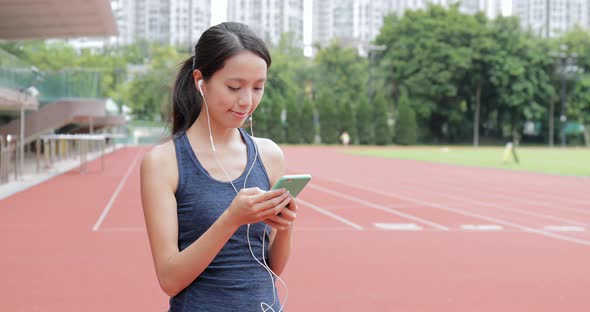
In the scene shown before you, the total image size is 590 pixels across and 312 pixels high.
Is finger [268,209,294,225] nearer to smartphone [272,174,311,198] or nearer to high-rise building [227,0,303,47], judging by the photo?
smartphone [272,174,311,198]

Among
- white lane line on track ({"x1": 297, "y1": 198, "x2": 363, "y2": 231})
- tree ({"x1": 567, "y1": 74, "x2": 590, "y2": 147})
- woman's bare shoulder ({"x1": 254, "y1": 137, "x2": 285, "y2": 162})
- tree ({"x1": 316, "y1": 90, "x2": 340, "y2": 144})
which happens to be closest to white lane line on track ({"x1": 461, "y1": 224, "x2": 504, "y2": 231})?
white lane line on track ({"x1": 297, "y1": 198, "x2": 363, "y2": 231})

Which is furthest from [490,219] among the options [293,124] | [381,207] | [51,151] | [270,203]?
[293,124]

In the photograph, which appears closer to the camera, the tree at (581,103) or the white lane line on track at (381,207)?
the white lane line on track at (381,207)

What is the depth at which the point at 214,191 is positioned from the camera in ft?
6.84

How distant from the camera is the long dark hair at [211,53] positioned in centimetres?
210

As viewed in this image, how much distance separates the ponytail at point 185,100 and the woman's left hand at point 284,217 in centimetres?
42

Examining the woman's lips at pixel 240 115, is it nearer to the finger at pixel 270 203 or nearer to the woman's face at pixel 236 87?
the woman's face at pixel 236 87

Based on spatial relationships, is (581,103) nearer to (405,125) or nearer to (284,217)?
(405,125)

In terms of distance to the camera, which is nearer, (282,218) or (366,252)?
(282,218)

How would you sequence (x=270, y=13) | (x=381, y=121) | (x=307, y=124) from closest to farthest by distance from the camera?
(x=381, y=121), (x=307, y=124), (x=270, y=13)

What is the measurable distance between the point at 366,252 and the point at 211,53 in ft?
24.2

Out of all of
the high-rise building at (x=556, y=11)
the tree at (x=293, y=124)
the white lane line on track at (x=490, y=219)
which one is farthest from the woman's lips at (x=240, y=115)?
the high-rise building at (x=556, y=11)

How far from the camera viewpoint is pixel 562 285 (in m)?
7.44

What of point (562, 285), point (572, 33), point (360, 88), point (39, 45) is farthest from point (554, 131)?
point (562, 285)
